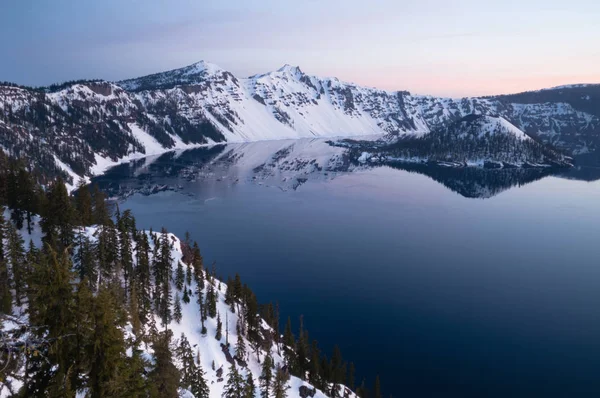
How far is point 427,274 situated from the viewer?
79.4 metres

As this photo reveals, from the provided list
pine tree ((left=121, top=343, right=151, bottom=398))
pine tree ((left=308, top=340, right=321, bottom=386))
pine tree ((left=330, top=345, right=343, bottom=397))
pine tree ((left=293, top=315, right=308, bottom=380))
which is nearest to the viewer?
pine tree ((left=121, top=343, right=151, bottom=398))

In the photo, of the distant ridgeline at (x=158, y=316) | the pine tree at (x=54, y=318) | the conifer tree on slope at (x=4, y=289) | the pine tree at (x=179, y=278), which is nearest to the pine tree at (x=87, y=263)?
the distant ridgeline at (x=158, y=316)

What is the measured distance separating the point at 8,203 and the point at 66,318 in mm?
65085

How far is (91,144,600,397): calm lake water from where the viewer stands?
5400 cm

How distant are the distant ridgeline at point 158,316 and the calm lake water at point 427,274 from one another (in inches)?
289

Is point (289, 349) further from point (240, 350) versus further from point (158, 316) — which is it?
point (158, 316)

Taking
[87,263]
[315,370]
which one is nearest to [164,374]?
[315,370]

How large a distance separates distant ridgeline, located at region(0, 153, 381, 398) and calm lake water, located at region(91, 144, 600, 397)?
7.34m

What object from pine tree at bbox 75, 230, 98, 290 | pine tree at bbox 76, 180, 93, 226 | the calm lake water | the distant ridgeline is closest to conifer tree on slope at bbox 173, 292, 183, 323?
the distant ridgeline

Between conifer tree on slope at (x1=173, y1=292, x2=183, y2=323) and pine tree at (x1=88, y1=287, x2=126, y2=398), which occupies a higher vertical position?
pine tree at (x1=88, y1=287, x2=126, y2=398)

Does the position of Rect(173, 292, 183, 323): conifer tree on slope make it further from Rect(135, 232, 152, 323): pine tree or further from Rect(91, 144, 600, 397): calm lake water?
Rect(91, 144, 600, 397): calm lake water

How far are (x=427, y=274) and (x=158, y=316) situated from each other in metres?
53.5

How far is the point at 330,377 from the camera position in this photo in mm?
49812

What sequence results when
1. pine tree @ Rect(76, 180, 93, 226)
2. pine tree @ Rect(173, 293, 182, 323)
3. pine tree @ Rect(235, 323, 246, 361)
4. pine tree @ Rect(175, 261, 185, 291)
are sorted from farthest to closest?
pine tree @ Rect(76, 180, 93, 226)
pine tree @ Rect(175, 261, 185, 291)
pine tree @ Rect(173, 293, 182, 323)
pine tree @ Rect(235, 323, 246, 361)
